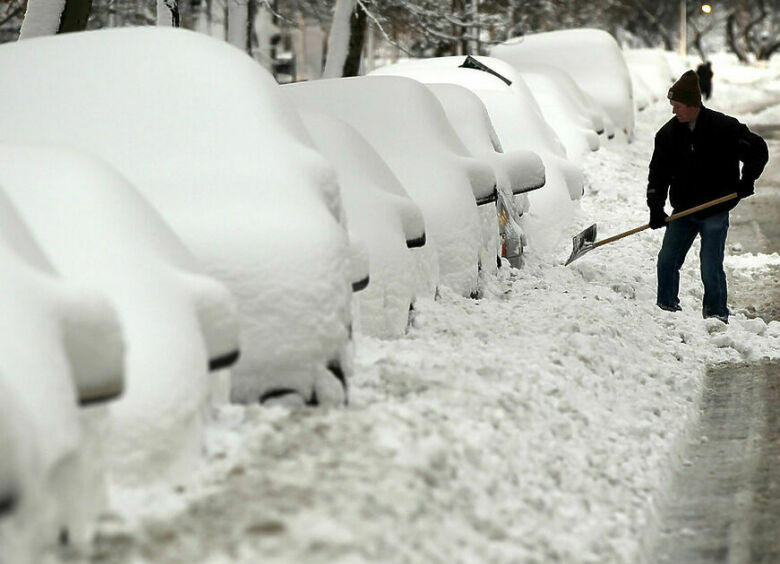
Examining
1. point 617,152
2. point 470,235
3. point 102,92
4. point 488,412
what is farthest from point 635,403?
point 617,152

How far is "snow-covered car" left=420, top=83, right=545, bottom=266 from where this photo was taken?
31.5 feet

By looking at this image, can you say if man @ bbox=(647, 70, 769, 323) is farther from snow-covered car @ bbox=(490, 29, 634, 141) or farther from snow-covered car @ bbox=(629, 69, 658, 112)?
snow-covered car @ bbox=(629, 69, 658, 112)

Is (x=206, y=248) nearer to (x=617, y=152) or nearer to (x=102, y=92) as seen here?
(x=102, y=92)

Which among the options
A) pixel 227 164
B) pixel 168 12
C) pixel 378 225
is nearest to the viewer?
pixel 227 164

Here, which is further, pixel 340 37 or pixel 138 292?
pixel 340 37

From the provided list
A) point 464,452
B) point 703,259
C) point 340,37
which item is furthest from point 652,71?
point 464,452

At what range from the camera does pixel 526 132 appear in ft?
41.7

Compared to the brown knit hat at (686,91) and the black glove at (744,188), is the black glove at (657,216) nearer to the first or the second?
the black glove at (744,188)

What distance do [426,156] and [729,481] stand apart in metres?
3.22

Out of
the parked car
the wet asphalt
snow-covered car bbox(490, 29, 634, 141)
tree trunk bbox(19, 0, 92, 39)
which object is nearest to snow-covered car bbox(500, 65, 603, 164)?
snow-covered car bbox(490, 29, 634, 141)

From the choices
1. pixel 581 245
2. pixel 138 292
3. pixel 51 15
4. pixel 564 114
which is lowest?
pixel 564 114

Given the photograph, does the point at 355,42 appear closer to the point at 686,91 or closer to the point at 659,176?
the point at 659,176

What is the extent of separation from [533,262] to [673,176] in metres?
1.33

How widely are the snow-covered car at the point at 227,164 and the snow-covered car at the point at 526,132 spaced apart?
5273 millimetres
